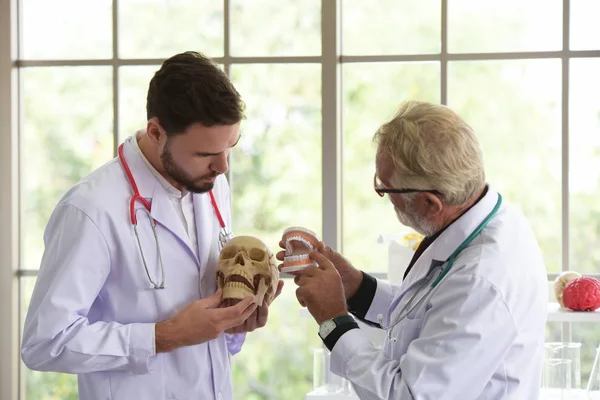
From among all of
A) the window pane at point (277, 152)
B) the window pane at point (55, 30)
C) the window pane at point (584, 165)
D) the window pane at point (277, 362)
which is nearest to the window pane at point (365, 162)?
the window pane at point (277, 152)

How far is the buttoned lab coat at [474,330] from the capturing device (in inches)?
67.5

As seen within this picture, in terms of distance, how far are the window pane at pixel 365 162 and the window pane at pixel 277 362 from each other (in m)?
0.44

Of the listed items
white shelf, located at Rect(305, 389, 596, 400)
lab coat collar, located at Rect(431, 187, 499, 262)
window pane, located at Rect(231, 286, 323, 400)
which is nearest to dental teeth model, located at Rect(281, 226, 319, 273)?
lab coat collar, located at Rect(431, 187, 499, 262)

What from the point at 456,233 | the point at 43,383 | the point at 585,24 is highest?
the point at 585,24

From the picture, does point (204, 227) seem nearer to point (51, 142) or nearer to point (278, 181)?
point (278, 181)

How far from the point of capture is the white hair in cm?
178

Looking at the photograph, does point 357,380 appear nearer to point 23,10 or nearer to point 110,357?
point 110,357

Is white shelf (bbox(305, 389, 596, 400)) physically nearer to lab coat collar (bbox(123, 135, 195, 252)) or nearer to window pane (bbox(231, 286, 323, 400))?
window pane (bbox(231, 286, 323, 400))

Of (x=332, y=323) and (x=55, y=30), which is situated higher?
(x=55, y=30)

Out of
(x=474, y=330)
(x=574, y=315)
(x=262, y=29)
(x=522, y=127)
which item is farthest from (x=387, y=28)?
(x=474, y=330)

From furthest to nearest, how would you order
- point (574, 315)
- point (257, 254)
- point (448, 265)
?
point (574, 315), point (257, 254), point (448, 265)

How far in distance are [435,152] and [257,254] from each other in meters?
0.54

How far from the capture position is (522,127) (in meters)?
3.67

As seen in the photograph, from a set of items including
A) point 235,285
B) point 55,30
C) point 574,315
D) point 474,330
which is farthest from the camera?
point 55,30
